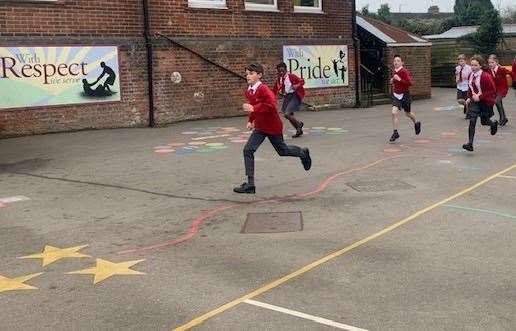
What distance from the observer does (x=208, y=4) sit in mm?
16484

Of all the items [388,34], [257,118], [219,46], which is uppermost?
[388,34]

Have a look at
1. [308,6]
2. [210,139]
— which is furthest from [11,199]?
[308,6]

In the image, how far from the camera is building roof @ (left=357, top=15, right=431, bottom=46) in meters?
22.4

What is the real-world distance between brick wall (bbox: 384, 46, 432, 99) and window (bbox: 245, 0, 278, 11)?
19.7ft

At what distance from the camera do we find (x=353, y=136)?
1329 cm

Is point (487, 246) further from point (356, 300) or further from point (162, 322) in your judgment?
point (162, 322)

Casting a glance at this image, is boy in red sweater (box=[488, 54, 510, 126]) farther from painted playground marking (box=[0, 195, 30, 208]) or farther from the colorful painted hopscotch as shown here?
painted playground marking (box=[0, 195, 30, 208])

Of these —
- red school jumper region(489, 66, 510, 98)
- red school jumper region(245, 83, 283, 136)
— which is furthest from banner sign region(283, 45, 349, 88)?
red school jumper region(245, 83, 283, 136)

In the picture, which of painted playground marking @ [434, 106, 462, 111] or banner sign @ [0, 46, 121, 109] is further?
painted playground marking @ [434, 106, 462, 111]

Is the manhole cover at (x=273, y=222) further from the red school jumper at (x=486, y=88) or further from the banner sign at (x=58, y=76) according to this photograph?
the banner sign at (x=58, y=76)

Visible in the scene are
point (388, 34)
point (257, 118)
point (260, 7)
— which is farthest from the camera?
point (388, 34)

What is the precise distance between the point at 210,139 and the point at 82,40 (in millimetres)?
3775

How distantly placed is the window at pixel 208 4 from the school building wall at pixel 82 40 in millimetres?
1595

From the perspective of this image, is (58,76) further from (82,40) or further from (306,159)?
(306,159)
